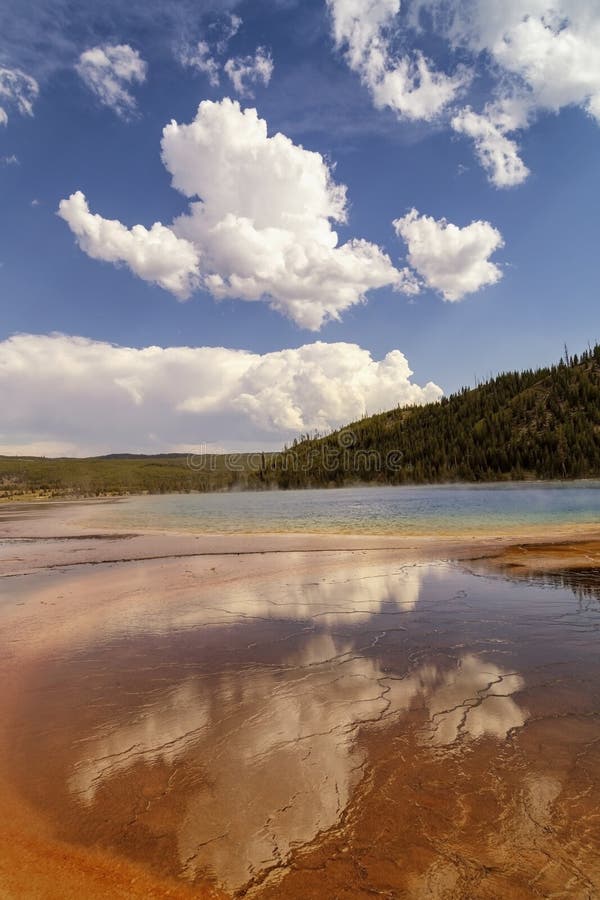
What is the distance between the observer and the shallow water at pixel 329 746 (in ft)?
13.7

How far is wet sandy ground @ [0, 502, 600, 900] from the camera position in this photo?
4125 mm

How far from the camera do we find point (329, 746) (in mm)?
6000

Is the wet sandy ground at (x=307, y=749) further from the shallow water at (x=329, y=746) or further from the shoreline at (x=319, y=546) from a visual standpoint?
the shoreline at (x=319, y=546)

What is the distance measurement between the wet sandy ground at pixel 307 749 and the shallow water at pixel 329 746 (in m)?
0.02

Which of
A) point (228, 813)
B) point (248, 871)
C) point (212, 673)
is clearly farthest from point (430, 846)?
point (212, 673)

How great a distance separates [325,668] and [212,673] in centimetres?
205

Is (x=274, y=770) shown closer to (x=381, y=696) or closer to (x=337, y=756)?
(x=337, y=756)

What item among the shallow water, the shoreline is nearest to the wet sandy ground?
the shallow water

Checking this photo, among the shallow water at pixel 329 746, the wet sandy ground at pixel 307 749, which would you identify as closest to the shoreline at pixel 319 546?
the wet sandy ground at pixel 307 749

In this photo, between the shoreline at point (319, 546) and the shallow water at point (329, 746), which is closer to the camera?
the shallow water at point (329, 746)

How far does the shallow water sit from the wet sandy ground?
0.02 metres

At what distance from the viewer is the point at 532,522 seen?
37.2m

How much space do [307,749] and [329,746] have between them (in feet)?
0.92

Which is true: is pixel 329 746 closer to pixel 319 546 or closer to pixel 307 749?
pixel 307 749
